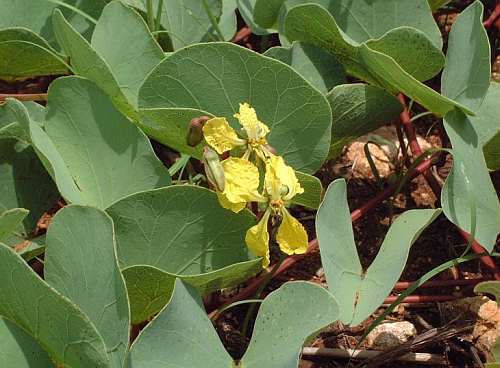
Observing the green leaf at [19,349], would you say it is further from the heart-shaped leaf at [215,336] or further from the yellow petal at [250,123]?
the yellow petal at [250,123]

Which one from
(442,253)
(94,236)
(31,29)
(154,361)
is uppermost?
(31,29)

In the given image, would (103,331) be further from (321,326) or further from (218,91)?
(218,91)

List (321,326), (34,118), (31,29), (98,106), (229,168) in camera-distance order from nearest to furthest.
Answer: (321,326)
(229,168)
(98,106)
(34,118)
(31,29)

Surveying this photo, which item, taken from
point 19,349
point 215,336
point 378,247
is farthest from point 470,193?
point 19,349

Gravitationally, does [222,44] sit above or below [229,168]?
above

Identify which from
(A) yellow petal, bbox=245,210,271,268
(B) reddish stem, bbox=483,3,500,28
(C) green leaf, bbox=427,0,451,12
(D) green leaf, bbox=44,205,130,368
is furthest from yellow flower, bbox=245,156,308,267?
(B) reddish stem, bbox=483,3,500,28

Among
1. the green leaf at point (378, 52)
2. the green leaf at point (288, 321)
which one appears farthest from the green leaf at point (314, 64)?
the green leaf at point (288, 321)

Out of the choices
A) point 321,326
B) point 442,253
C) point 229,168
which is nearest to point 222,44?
point 229,168
